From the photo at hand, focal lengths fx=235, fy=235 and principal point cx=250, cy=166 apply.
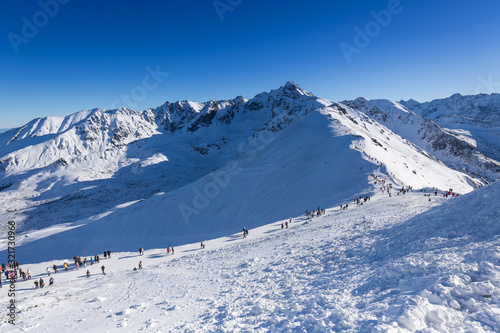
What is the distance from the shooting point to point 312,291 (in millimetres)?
10781

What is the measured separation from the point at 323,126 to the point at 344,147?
18.0 meters

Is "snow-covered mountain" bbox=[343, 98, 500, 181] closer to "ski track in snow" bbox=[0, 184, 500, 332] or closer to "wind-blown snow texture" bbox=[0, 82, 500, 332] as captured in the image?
"wind-blown snow texture" bbox=[0, 82, 500, 332]

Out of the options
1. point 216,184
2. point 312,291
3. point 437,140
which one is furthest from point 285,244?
point 437,140

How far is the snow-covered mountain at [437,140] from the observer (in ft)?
338

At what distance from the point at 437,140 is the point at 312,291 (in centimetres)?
15742

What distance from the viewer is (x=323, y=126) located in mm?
71188

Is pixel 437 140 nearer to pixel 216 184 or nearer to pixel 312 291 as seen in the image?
pixel 216 184

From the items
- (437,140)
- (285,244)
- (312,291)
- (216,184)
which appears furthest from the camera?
(437,140)

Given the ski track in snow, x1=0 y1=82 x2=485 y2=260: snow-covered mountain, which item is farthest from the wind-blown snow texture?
x1=0 y1=82 x2=485 y2=260: snow-covered mountain

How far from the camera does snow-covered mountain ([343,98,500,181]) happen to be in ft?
338

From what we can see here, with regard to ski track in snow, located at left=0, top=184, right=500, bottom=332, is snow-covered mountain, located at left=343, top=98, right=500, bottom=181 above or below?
above

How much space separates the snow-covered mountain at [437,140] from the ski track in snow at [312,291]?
101 metres

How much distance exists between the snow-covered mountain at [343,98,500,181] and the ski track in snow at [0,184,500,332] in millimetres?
100986

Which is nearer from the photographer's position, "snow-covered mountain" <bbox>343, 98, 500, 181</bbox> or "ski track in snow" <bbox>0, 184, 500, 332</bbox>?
"ski track in snow" <bbox>0, 184, 500, 332</bbox>
